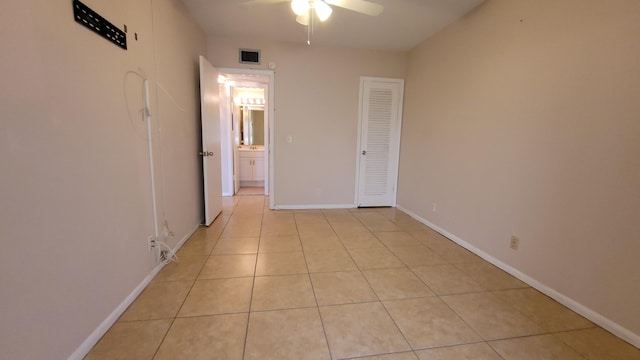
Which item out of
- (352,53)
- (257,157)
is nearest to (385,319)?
(352,53)

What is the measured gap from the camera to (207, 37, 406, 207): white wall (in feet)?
13.1

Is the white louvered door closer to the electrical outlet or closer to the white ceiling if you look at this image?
the white ceiling

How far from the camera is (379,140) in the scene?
4.41 metres

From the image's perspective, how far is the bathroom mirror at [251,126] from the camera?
20.1ft

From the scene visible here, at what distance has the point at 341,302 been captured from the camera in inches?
75.8

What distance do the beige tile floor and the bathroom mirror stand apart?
12.2 feet

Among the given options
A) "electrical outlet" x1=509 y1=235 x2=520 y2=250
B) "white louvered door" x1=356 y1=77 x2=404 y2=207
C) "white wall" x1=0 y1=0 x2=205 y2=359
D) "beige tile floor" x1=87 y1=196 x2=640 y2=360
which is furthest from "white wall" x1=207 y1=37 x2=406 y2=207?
"electrical outlet" x1=509 y1=235 x2=520 y2=250

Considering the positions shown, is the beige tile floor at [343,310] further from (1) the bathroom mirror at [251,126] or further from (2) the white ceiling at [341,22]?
(1) the bathroom mirror at [251,126]

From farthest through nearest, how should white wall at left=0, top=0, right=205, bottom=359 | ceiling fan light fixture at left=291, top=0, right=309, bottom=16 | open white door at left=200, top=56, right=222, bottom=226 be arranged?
open white door at left=200, top=56, right=222, bottom=226
ceiling fan light fixture at left=291, top=0, right=309, bottom=16
white wall at left=0, top=0, right=205, bottom=359

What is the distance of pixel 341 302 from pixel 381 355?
50 cm

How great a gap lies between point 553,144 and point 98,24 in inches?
125

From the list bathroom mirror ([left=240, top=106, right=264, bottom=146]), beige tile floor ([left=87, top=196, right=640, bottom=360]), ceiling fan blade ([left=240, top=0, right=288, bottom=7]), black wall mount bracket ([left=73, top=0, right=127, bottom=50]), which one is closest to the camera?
black wall mount bracket ([left=73, top=0, right=127, bottom=50])

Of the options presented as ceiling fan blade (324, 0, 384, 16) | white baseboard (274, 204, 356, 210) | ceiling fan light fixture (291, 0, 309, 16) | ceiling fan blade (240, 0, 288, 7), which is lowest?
white baseboard (274, 204, 356, 210)

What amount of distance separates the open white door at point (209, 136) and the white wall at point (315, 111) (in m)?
0.64
